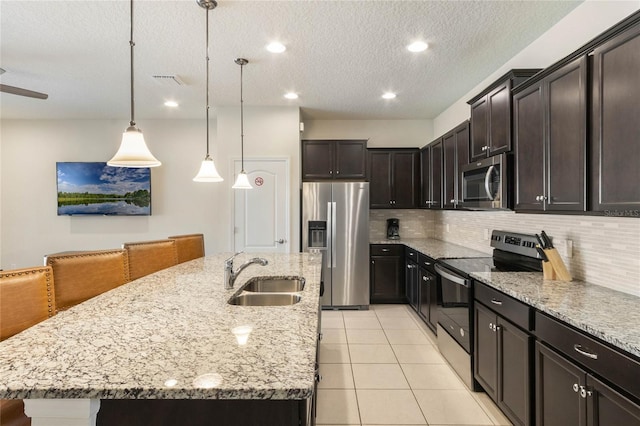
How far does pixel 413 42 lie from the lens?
2779mm

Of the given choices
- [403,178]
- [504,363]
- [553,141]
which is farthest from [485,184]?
[403,178]

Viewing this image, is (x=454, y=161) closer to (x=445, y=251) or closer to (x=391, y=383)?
(x=445, y=251)

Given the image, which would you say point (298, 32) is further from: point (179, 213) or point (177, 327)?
point (179, 213)

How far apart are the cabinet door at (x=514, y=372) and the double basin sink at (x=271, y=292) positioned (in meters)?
1.26

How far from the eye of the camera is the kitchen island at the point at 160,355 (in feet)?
2.91

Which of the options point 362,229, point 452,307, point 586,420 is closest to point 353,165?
point 362,229

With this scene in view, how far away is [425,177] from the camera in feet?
15.6

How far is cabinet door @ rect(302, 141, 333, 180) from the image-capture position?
4879mm

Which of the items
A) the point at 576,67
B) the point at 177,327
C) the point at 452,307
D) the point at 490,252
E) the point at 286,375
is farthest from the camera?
the point at 490,252

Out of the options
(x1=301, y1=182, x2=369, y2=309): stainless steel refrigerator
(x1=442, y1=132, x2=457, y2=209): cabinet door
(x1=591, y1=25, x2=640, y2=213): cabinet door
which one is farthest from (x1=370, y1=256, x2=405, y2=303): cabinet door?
(x1=591, y1=25, x2=640, y2=213): cabinet door

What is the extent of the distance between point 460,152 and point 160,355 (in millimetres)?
3305

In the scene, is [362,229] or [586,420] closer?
[586,420]

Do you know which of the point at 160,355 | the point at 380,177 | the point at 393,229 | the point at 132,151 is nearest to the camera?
the point at 160,355

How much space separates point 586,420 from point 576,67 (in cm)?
171
